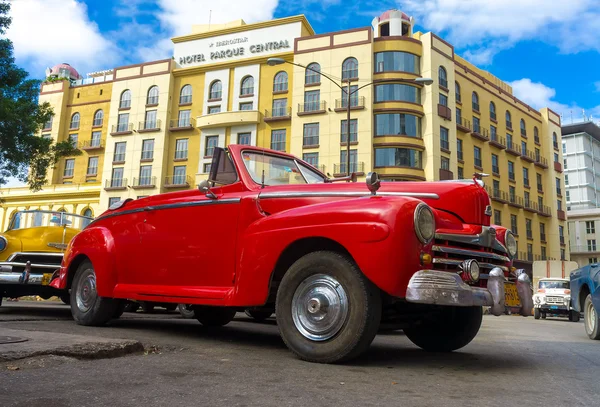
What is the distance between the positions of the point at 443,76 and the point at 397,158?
349 inches

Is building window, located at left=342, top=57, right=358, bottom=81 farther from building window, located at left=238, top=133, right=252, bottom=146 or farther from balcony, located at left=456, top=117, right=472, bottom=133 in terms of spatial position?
balcony, located at left=456, top=117, right=472, bottom=133

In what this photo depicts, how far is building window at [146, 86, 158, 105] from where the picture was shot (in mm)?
46625

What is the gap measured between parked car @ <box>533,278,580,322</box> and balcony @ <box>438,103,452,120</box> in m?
18.9

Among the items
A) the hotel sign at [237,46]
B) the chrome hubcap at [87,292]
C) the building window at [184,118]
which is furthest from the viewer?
the building window at [184,118]

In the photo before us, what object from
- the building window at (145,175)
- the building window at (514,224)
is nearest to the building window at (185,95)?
the building window at (145,175)

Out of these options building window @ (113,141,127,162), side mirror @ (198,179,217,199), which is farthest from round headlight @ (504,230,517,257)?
building window @ (113,141,127,162)

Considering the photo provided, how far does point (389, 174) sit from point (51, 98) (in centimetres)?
3750

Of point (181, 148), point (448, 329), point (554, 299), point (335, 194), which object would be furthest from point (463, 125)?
point (335, 194)

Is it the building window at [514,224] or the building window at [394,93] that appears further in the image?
the building window at [514,224]

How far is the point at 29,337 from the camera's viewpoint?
14.0 ft

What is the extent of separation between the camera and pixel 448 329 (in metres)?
5.07

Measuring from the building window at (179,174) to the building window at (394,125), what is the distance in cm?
1739

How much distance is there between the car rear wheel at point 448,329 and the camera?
4957 millimetres

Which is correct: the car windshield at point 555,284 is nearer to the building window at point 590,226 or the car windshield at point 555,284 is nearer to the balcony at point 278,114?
the balcony at point 278,114
